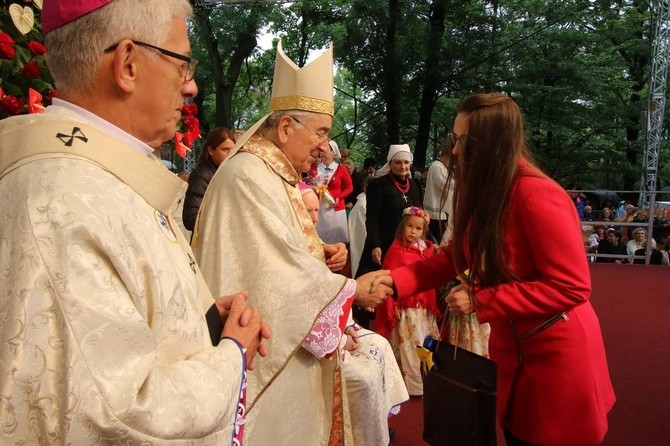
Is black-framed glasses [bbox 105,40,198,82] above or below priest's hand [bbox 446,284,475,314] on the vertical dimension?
above

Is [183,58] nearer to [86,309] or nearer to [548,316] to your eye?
[86,309]

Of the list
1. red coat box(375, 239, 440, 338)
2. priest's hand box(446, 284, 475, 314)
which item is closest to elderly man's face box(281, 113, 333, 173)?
priest's hand box(446, 284, 475, 314)

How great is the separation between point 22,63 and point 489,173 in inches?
64.6

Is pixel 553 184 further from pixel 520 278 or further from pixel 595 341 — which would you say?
pixel 595 341

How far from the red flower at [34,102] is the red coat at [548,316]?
1589 millimetres

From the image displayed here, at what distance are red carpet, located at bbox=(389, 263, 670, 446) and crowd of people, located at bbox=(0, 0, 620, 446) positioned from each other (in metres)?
1.84

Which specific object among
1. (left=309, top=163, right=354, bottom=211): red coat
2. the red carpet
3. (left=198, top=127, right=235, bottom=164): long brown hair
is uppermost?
(left=198, top=127, right=235, bottom=164): long brown hair

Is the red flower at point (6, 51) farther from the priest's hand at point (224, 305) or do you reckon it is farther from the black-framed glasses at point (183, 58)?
the priest's hand at point (224, 305)

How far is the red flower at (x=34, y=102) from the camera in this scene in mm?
1991

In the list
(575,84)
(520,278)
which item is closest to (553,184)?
(520,278)

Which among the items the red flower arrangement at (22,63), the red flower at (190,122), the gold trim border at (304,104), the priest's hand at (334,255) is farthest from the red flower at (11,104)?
the priest's hand at (334,255)

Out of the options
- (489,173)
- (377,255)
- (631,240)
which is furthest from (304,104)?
(631,240)

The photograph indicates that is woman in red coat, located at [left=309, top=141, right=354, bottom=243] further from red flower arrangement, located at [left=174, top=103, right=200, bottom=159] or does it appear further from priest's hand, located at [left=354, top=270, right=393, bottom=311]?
priest's hand, located at [left=354, top=270, right=393, bottom=311]

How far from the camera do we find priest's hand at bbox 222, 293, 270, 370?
1.48 meters
